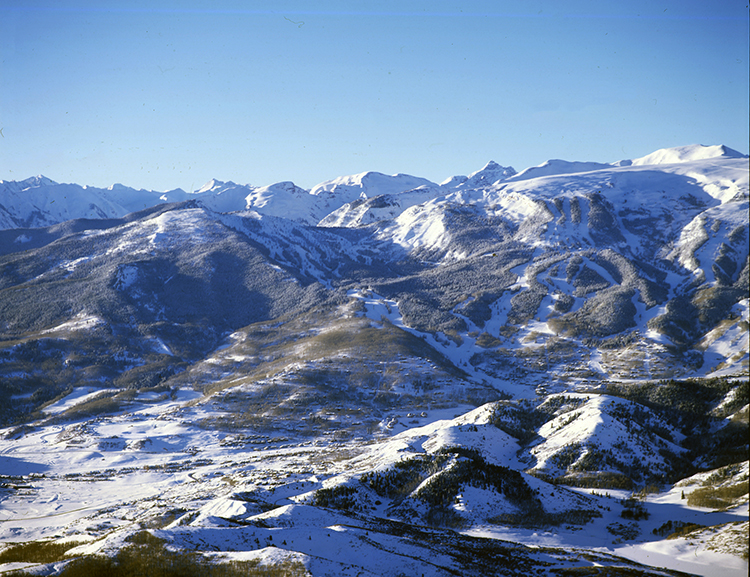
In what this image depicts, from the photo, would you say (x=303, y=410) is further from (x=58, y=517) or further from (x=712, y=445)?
(x=712, y=445)

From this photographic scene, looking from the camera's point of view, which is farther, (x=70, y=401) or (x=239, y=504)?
(x=70, y=401)

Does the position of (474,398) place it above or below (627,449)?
below

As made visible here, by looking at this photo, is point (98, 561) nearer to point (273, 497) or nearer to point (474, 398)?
point (273, 497)

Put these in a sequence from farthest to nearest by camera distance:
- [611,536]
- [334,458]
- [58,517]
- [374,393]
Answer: [374,393] < [334,458] < [58,517] < [611,536]

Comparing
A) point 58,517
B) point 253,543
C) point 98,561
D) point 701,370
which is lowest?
point 701,370

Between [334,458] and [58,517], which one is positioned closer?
[58,517]

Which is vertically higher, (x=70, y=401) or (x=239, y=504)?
(x=239, y=504)

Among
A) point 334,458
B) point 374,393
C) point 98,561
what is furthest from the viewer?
point 374,393

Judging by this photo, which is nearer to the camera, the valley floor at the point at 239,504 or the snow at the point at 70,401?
the valley floor at the point at 239,504

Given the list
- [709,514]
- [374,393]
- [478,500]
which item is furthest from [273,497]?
[374,393]

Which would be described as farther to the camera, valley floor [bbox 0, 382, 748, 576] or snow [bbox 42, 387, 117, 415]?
snow [bbox 42, 387, 117, 415]
